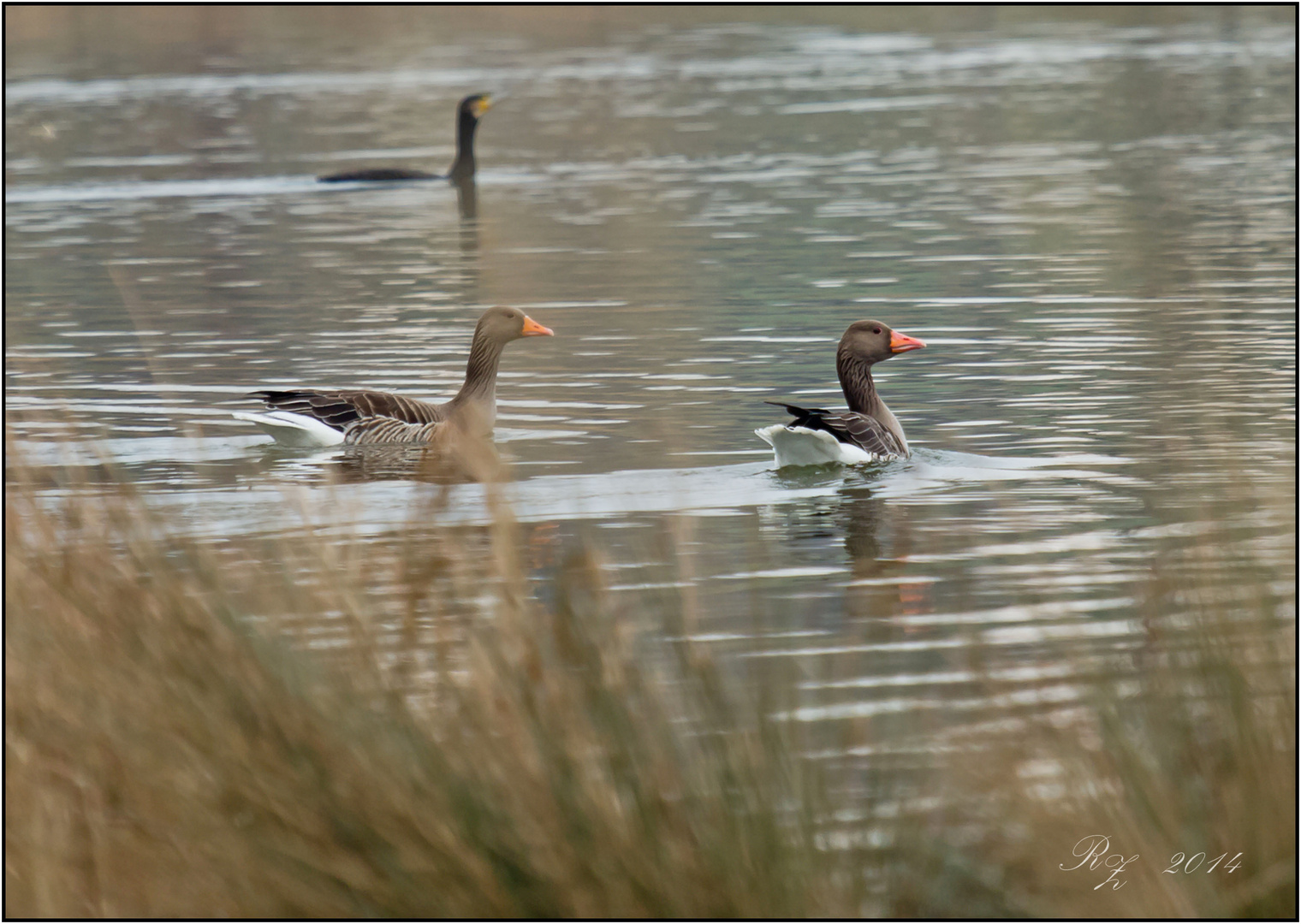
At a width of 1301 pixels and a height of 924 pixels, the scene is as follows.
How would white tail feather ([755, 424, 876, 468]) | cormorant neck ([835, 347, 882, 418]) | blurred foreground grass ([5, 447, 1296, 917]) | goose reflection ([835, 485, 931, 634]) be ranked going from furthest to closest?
1. cormorant neck ([835, 347, 882, 418])
2. white tail feather ([755, 424, 876, 468])
3. goose reflection ([835, 485, 931, 634])
4. blurred foreground grass ([5, 447, 1296, 917])

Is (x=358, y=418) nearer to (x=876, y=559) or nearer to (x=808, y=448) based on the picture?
(x=808, y=448)

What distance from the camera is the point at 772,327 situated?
65.7 feet

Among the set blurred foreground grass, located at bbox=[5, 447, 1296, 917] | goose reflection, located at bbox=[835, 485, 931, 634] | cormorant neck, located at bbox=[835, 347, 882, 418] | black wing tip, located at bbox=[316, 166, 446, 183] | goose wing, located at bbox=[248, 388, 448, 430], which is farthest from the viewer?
black wing tip, located at bbox=[316, 166, 446, 183]

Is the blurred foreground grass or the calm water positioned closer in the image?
the blurred foreground grass

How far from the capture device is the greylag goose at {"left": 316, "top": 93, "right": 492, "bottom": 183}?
3516 centimetres

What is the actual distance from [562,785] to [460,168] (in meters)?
32.3

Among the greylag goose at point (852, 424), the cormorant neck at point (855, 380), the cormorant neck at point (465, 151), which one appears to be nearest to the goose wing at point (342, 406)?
the greylag goose at point (852, 424)

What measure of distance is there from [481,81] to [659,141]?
22223 millimetres

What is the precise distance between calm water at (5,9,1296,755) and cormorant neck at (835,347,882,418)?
0.53m

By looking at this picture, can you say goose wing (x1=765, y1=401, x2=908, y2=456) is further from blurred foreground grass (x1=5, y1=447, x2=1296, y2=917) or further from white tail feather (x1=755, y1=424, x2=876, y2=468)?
blurred foreground grass (x1=5, y1=447, x2=1296, y2=917)

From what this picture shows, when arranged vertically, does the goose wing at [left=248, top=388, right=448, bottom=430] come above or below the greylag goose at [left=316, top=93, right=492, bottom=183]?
below

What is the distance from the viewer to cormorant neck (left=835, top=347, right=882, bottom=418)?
13.7 meters

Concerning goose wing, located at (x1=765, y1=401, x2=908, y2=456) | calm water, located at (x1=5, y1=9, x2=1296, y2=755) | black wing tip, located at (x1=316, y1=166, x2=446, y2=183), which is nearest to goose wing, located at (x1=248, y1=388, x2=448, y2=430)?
calm water, located at (x1=5, y1=9, x2=1296, y2=755)

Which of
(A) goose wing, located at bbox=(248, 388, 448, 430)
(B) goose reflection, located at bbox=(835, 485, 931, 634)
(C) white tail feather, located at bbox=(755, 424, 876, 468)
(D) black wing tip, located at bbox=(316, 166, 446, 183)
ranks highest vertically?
(D) black wing tip, located at bbox=(316, 166, 446, 183)
